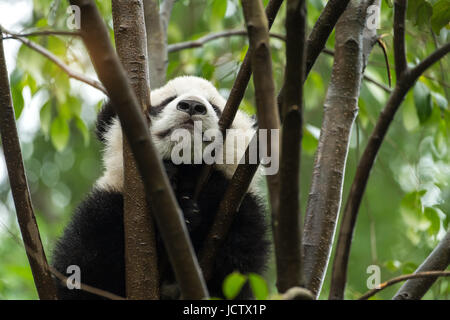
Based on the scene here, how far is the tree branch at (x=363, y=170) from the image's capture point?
1852mm

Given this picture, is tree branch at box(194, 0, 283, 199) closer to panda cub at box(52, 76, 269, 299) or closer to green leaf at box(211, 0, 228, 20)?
panda cub at box(52, 76, 269, 299)

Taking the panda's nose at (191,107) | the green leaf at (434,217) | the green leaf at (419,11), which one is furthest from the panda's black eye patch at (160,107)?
the green leaf at (434,217)

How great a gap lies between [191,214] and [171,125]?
64cm

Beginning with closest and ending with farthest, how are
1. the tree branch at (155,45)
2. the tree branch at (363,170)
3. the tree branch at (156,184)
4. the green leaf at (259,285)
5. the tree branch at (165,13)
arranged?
1. the green leaf at (259,285)
2. the tree branch at (156,184)
3. the tree branch at (363,170)
4. the tree branch at (155,45)
5. the tree branch at (165,13)

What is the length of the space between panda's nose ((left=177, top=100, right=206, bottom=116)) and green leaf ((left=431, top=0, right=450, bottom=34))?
1379 millimetres

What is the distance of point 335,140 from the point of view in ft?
10.3

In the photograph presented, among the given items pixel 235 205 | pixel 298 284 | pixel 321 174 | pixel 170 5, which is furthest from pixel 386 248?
pixel 298 284

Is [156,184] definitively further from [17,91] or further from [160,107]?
[17,91]

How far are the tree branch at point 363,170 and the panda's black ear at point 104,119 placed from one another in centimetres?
231

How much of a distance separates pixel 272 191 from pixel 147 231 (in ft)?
2.83

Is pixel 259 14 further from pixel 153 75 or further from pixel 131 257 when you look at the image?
pixel 153 75

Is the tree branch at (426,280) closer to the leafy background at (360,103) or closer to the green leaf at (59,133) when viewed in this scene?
the leafy background at (360,103)

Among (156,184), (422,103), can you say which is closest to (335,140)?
(422,103)
